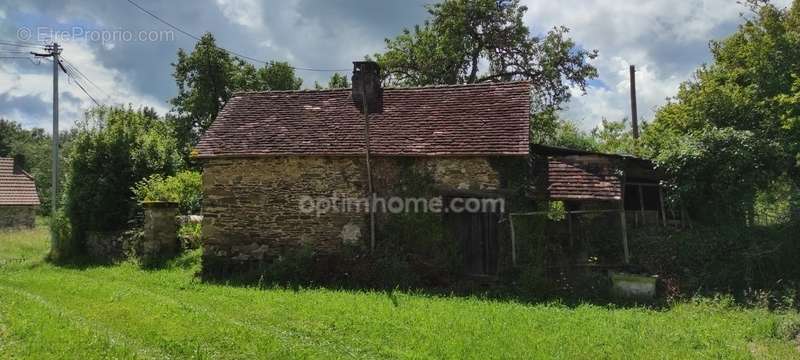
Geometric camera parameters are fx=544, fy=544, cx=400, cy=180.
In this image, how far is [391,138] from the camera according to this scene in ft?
44.6

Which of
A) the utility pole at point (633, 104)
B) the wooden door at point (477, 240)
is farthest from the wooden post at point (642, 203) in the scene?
the utility pole at point (633, 104)

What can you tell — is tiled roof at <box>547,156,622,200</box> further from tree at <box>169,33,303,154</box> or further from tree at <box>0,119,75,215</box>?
tree at <box>0,119,75,215</box>

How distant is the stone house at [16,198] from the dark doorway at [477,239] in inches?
1011

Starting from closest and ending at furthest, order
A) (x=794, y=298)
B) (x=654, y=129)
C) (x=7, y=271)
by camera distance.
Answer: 1. (x=794, y=298)
2. (x=7, y=271)
3. (x=654, y=129)

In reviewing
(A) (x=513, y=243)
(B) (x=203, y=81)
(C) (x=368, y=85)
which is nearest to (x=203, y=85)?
(B) (x=203, y=81)

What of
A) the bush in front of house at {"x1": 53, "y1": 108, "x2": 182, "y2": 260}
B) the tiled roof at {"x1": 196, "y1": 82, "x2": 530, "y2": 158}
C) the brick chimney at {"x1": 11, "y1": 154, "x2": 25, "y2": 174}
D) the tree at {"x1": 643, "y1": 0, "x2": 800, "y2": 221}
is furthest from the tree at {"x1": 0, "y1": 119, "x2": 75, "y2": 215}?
the tree at {"x1": 643, "y1": 0, "x2": 800, "y2": 221}

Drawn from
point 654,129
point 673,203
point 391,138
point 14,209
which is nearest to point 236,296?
point 391,138

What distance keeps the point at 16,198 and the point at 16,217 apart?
1.04 metres

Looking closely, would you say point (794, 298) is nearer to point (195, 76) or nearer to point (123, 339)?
point (123, 339)

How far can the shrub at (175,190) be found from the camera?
16.1 m

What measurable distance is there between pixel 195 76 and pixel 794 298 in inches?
1085

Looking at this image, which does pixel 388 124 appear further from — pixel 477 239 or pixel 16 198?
pixel 16 198

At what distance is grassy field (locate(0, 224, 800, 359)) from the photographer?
6.72 meters

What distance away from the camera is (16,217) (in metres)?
28.1
